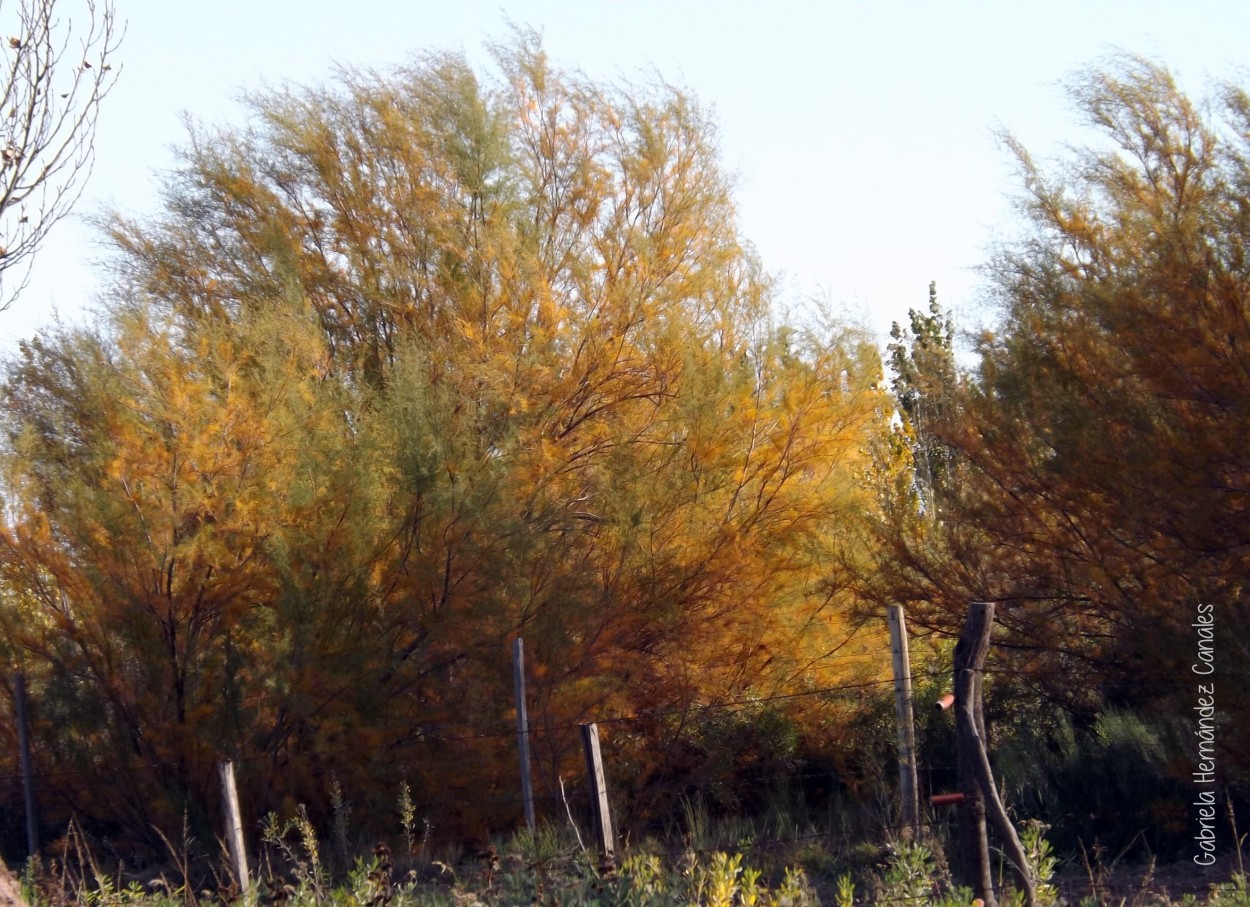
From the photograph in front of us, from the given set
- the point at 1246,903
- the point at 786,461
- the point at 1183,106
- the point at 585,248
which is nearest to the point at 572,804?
the point at 786,461

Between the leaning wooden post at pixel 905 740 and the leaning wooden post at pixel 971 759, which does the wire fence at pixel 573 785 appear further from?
the leaning wooden post at pixel 971 759

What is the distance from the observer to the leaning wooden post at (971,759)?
16.2 ft

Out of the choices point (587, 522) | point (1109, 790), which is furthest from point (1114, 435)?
point (587, 522)

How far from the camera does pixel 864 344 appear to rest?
10.7 metres

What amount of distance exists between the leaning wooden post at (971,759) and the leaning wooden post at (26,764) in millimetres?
7595

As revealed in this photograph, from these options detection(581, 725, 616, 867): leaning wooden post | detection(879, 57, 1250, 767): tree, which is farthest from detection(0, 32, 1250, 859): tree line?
detection(581, 725, 616, 867): leaning wooden post

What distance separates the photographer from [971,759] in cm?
495

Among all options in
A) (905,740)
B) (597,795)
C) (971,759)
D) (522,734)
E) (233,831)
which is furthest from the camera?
(522,734)

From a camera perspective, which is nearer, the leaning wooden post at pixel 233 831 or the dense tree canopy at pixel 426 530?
the leaning wooden post at pixel 233 831

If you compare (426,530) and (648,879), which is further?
(426,530)

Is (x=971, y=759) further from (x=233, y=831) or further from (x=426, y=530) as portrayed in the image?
(x=426, y=530)

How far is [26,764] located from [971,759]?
7.94 metres

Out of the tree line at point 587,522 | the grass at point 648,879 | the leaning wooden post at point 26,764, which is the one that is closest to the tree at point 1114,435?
the tree line at point 587,522

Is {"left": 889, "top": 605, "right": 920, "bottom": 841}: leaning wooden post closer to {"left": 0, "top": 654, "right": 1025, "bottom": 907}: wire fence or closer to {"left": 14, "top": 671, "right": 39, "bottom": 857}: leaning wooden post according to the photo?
{"left": 0, "top": 654, "right": 1025, "bottom": 907}: wire fence
